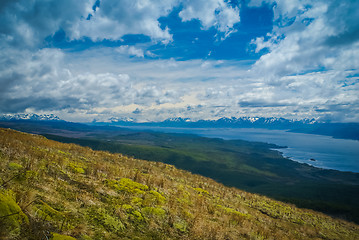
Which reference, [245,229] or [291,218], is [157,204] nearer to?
[245,229]

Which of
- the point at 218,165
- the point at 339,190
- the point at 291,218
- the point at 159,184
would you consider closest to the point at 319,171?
the point at 339,190

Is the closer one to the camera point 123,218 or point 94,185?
point 123,218

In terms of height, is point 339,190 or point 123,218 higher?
point 123,218

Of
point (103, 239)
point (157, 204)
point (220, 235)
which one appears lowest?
point (220, 235)

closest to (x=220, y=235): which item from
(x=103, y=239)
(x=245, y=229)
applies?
(x=245, y=229)

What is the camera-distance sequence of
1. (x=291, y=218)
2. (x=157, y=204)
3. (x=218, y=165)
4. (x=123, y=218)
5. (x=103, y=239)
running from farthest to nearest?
1. (x=218, y=165)
2. (x=291, y=218)
3. (x=157, y=204)
4. (x=123, y=218)
5. (x=103, y=239)

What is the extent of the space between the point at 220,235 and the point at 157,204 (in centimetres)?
310

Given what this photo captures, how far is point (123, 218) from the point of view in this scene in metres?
6.67

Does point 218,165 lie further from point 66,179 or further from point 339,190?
point 66,179

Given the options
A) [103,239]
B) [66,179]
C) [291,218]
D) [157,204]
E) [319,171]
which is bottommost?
[319,171]

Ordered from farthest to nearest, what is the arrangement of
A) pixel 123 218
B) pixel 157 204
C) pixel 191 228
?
1. pixel 157 204
2. pixel 191 228
3. pixel 123 218

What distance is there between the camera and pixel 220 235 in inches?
299

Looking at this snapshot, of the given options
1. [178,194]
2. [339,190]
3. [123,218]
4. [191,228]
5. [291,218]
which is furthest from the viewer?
[339,190]

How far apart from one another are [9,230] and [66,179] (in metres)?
4.88
